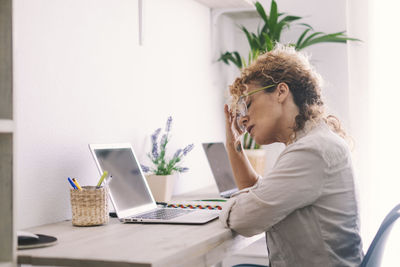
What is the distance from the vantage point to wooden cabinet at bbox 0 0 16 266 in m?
1.07

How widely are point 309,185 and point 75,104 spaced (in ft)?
2.68

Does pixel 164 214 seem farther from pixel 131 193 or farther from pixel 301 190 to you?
pixel 301 190

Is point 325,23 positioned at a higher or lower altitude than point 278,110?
higher

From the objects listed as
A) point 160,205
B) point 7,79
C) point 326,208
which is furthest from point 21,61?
point 326,208

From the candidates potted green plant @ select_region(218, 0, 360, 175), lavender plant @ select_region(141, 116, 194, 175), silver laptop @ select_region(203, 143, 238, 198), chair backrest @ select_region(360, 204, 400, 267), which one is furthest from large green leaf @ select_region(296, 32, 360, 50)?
chair backrest @ select_region(360, 204, 400, 267)

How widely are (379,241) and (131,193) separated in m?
0.85

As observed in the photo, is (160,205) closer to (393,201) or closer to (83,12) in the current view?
(83,12)

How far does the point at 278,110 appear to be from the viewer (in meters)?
1.65

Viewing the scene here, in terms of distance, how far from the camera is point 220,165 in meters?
2.58

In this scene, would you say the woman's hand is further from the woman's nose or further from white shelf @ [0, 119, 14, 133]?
white shelf @ [0, 119, 14, 133]

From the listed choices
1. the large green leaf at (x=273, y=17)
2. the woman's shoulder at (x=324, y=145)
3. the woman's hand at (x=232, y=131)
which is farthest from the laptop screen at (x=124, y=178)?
the large green leaf at (x=273, y=17)

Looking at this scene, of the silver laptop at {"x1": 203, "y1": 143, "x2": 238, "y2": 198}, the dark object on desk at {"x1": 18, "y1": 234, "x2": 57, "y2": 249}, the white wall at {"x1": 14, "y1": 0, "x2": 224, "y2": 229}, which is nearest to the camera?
the dark object on desk at {"x1": 18, "y1": 234, "x2": 57, "y2": 249}

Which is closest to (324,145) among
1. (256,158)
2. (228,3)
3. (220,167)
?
(220,167)

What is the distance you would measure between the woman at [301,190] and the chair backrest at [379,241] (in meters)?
0.11
